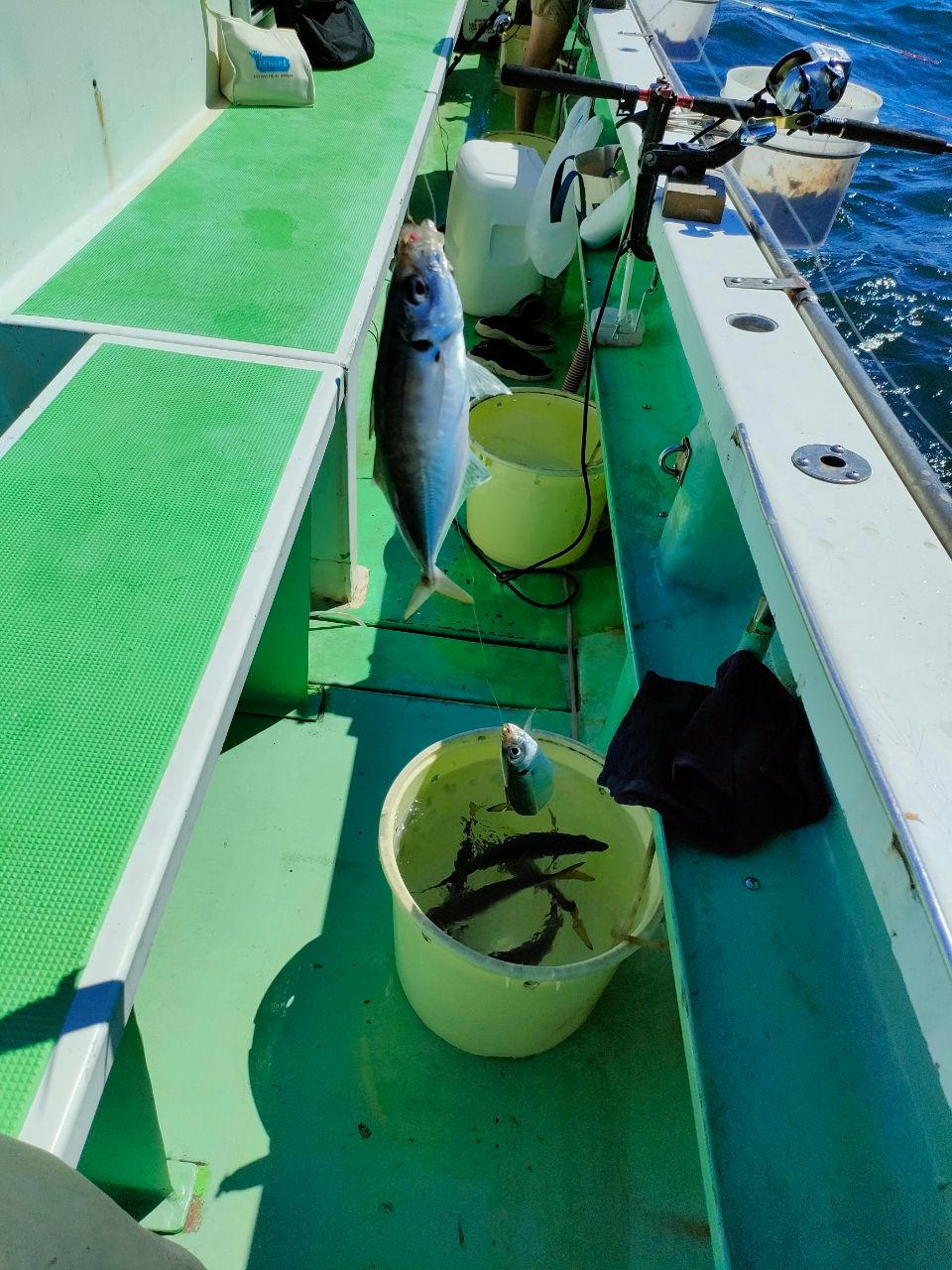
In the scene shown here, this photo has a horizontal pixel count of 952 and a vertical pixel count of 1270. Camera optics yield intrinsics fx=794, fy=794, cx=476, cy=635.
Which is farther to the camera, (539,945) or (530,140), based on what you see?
(530,140)

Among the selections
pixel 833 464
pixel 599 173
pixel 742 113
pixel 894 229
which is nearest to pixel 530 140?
pixel 599 173

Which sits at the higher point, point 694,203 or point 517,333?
point 694,203

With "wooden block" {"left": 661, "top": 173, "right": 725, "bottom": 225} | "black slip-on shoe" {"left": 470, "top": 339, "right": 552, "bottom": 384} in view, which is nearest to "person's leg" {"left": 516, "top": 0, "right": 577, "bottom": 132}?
"black slip-on shoe" {"left": 470, "top": 339, "right": 552, "bottom": 384}

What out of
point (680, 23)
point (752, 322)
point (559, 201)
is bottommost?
point (559, 201)

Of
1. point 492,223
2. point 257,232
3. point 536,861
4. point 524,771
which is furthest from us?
point 492,223

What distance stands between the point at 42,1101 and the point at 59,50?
2923 mm

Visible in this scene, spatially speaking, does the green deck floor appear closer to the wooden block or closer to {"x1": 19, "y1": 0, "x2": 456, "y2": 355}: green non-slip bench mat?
{"x1": 19, "y1": 0, "x2": 456, "y2": 355}: green non-slip bench mat

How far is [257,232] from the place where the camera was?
9.29 ft

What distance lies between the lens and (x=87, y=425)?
1896 mm

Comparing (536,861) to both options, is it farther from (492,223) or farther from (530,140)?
(530,140)

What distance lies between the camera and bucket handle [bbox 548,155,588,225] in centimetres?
376

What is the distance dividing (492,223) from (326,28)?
1.32 metres

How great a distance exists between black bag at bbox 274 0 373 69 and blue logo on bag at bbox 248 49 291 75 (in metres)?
0.62

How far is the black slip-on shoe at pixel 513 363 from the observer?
4.17m
